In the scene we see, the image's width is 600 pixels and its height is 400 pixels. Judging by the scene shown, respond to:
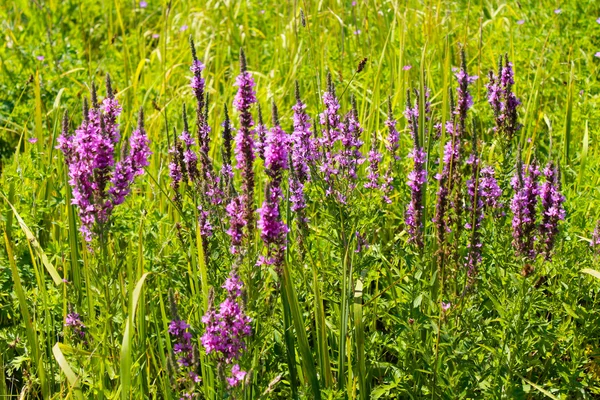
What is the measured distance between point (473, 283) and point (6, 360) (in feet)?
6.31

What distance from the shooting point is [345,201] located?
2951mm

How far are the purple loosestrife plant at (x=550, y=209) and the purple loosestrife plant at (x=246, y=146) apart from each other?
105cm

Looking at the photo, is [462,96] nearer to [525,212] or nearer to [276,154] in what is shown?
[525,212]

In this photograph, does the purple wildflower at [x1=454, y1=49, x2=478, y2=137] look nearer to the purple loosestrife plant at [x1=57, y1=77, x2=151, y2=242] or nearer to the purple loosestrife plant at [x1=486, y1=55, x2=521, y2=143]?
the purple loosestrife plant at [x1=486, y1=55, x2=521, y2=143]

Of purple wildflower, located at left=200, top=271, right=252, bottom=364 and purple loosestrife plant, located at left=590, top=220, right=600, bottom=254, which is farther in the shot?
purple loosestrife plant, located at left=590, top=220, right=600, bottom=254

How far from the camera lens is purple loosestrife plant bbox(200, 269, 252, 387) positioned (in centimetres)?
226

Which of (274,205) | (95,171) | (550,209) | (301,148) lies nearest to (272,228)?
(274,205)

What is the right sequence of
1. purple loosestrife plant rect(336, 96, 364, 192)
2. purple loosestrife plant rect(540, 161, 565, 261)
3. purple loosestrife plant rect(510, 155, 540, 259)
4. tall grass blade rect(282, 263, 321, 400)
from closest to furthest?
tall grass blade rect(282, 263, 321, 400)
purple loosestrife plant rect(510, 155, 540, 259)
purple loosestrife plant rect(540, 161, 565, 261)
purple loosestrife plant rect(336, 96, 364, 192)

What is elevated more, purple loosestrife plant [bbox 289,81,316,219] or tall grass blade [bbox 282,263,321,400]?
purple loosestrife plant [bbox 289,81,316,219]

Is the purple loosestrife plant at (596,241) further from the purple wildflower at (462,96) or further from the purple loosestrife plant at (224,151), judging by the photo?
the purple loosestrife plant at (224,151)

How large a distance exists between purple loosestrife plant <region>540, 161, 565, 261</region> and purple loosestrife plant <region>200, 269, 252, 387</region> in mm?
1213

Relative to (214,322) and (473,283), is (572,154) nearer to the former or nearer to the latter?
(473,283)

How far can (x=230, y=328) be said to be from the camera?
7.54 ft

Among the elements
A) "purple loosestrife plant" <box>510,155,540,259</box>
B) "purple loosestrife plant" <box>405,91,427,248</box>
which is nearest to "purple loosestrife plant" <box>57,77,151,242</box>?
"purple loosestrife plant" <box>405,91,427,248</box>
